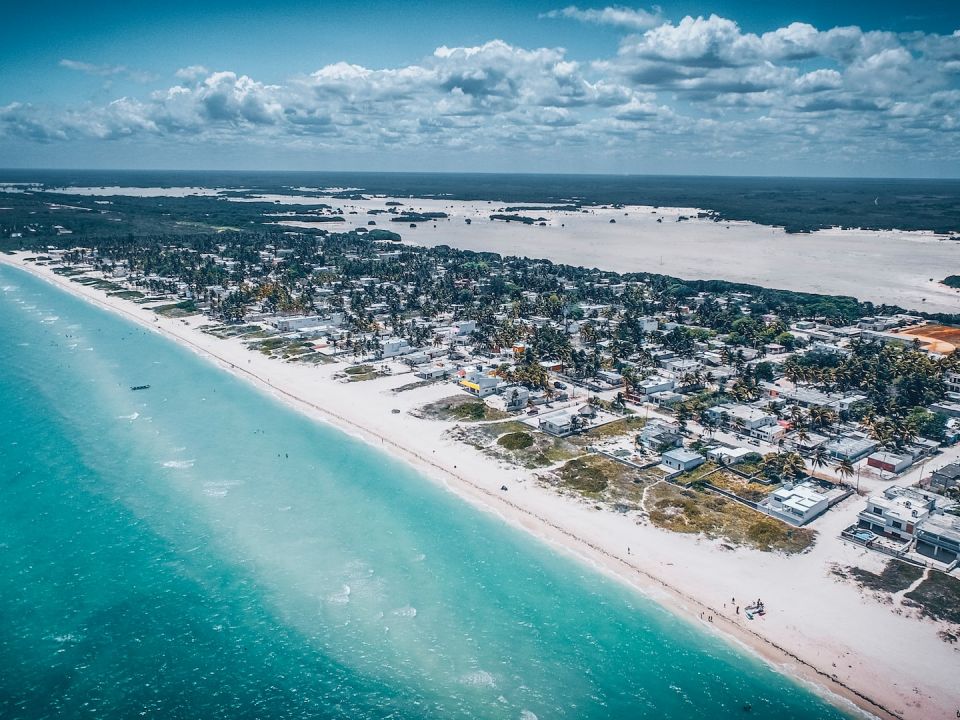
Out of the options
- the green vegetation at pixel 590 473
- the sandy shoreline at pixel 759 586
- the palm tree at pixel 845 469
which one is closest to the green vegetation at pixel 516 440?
the sandy shoreline at pixel 759 586


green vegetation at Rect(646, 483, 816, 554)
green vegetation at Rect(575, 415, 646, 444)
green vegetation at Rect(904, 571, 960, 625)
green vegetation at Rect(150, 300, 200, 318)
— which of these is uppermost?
green vegetation at Rect(150, 300, 200, 318)

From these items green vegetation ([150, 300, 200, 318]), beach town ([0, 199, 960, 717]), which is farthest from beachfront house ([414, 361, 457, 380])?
green vegetation ([150, 300, 200, 318])

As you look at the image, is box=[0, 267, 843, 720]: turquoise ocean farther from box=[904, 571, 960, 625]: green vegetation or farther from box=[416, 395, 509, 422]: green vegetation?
box=[904, 571, 960, 625]: green vegetation

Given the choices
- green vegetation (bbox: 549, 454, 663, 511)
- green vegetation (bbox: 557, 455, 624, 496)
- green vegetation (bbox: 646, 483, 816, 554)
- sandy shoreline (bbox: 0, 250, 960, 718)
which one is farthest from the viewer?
green vegetation (bbox: 557, 455, 624, 496)

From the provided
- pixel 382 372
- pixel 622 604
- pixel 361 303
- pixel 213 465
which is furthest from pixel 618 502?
pixel 361 303

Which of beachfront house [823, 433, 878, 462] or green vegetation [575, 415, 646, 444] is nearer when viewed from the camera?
beachfront house [823, 433, 878, 462]

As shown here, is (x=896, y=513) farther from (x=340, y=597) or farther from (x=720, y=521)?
(x=340, y=597)

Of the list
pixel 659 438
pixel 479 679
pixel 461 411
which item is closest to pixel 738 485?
pixel 659 438
